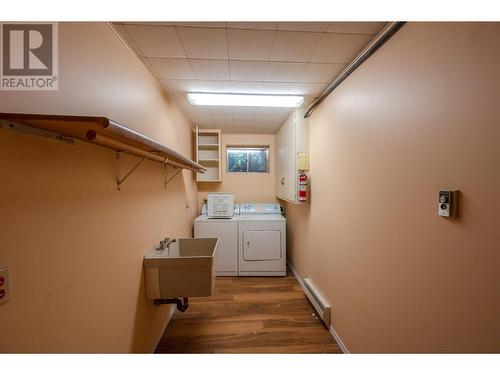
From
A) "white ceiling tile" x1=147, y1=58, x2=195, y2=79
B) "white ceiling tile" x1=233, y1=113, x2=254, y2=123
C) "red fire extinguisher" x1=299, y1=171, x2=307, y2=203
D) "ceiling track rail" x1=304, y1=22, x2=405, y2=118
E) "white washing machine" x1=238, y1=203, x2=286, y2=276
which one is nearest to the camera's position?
"ceiling track rail" x1=304, y1=22, x2=405, y2=118

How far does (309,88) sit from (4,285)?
2.47 m

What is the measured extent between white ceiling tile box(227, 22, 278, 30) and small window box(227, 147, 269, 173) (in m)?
3.05

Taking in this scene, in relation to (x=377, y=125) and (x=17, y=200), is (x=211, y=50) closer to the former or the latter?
(x=377, y=125)

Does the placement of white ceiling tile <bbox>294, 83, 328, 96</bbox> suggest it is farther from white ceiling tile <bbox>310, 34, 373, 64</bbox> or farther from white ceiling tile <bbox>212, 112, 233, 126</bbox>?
white ceiling tile <bbox>212, 112, 233, 126</bbox>

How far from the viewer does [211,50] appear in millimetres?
1581

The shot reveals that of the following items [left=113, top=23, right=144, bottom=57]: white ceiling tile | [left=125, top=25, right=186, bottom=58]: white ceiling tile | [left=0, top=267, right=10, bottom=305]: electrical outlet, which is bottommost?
[left=0, top=267, right=10, bottom=305]: electrical outlet

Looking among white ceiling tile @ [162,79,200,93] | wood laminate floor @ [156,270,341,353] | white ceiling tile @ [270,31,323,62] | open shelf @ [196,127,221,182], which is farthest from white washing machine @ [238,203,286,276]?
white ceiling tile @ [270,31,323,62]

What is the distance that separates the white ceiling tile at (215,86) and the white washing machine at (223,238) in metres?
2.01

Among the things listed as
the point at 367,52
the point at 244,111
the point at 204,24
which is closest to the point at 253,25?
the point at 204,24

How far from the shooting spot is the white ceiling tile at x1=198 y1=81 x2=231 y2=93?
82.3 inches

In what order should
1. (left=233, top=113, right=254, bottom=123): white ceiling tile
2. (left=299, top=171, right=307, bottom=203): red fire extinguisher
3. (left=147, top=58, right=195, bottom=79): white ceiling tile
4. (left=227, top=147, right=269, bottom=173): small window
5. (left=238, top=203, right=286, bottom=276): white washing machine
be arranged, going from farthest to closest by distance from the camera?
1. (left=227, top=147, right=269, bottom=173): small window
2. (left=238, top=203, right=286, bottom=276): white washing machine
3. (left=233, top=113, right=254, bottom=123): white ceiling tile
4. (left=299, top=171, right=307, bottom=203): red fire extinguisher
5. (left=147, top=58, right=195, bottom=79): white ceiling tile

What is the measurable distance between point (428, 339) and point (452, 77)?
1220mm

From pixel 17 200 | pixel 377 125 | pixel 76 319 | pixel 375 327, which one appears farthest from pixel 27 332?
pixel 377 125

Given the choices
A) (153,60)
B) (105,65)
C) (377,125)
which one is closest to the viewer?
(105,65)
